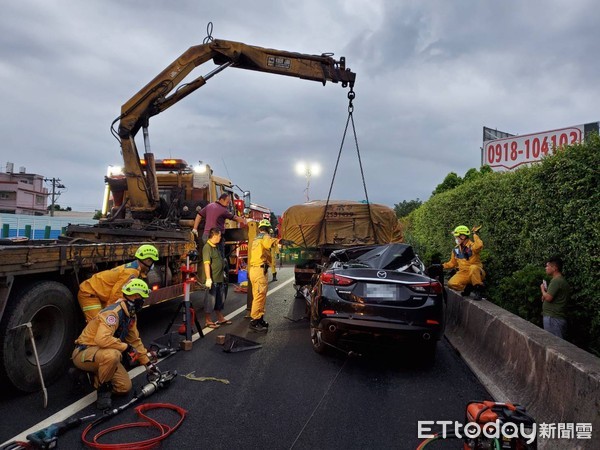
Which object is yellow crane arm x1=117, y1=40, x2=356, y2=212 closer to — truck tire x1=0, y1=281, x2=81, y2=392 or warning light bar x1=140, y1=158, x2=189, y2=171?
warning light bar x1=140, y1=158, x2=189, y2=171

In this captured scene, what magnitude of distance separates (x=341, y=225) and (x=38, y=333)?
20.8 ft

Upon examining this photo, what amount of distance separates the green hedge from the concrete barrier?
83 cm

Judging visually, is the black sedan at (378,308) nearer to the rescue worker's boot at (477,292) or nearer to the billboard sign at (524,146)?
the rescue worker's boot at (477,292)

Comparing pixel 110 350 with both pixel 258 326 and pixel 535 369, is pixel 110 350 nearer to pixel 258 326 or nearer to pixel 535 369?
pixel 258 326

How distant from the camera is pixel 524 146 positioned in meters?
15.7

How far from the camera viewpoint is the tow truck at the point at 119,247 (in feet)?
14.8

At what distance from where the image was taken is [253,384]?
199 inches

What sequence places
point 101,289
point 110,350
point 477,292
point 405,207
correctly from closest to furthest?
point 110,350
point 101,289
point 477,292
point 405,207

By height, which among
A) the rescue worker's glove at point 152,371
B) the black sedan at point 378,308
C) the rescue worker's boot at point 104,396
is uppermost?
the black sedan at point 378,308

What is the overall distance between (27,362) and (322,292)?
10.9ft

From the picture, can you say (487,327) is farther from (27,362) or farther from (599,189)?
(27,362)

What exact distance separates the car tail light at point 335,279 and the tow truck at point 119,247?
9.58 feet

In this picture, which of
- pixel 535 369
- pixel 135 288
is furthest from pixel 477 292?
pixel 135 288

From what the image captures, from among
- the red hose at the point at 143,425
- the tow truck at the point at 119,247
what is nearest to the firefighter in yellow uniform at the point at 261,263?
the tow truck at the point at 119,247
